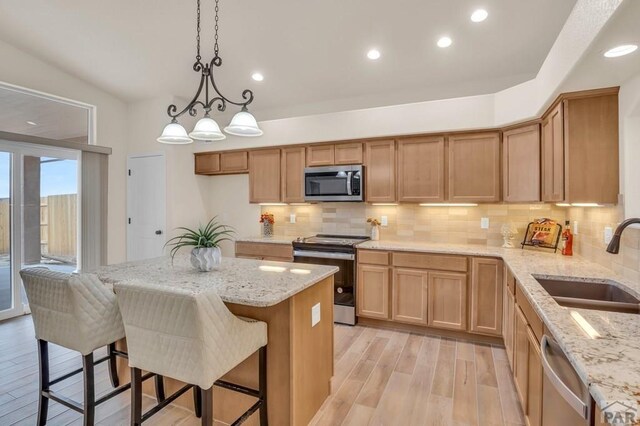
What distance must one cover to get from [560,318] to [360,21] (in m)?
2.88

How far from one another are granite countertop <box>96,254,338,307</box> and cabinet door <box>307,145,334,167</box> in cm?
198

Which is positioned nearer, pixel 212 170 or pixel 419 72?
pixel 419 72

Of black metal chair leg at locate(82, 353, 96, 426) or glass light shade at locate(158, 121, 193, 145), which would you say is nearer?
black metal chair leg at locate(82, 353, 96, 426)

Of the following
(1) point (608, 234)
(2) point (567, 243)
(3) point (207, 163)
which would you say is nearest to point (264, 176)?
(3) point (207, 163)

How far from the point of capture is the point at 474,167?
3.45m

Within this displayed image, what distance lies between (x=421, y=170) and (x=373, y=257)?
3.73 ft

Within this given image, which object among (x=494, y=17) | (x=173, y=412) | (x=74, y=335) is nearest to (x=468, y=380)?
(x=173, y=412)

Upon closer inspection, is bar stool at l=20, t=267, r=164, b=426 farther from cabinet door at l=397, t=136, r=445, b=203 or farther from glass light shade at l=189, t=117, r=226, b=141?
cabinet door at l=397, t=136, r=445, b=203

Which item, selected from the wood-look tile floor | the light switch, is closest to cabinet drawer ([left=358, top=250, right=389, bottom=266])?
the wood-look tile floor

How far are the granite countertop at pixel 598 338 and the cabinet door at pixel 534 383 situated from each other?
10.4 inches

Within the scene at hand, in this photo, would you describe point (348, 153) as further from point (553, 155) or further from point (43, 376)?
point (43, 376)

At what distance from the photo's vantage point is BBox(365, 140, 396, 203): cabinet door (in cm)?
379

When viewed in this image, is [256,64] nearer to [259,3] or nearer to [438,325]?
[259,3]

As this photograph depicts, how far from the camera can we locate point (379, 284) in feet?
11.7
